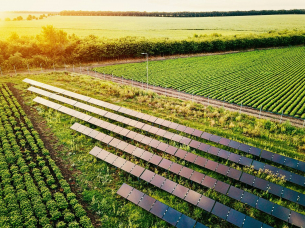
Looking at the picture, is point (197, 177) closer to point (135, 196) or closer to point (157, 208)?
point (157, 208)

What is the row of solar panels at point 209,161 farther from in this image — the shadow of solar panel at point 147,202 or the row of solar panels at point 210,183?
the shadow of solar panel at point 147,202

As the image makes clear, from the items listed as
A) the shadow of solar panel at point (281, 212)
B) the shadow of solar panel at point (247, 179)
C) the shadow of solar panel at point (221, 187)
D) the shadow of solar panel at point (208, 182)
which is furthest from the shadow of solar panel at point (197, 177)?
the shadow of solar panel at point (281, 212)

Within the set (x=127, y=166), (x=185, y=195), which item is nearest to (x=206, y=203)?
(x=185, y=195)

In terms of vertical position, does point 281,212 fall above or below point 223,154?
below

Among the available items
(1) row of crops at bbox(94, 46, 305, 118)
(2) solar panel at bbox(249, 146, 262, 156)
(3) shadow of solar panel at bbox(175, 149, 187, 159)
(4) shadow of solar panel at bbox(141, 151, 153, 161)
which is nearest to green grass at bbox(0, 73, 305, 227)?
(3) shadow of solar panel at bbox(175, 149, 187, 159)

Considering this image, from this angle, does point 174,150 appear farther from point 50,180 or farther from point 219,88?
point 219,88

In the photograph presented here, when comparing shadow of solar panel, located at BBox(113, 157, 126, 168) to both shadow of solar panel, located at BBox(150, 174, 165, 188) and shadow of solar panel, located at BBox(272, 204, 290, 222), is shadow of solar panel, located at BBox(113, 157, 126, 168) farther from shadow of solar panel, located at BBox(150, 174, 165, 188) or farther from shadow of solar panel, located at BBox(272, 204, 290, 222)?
shadow of solar panel, located at BBox(272, 204, 290, 222)
